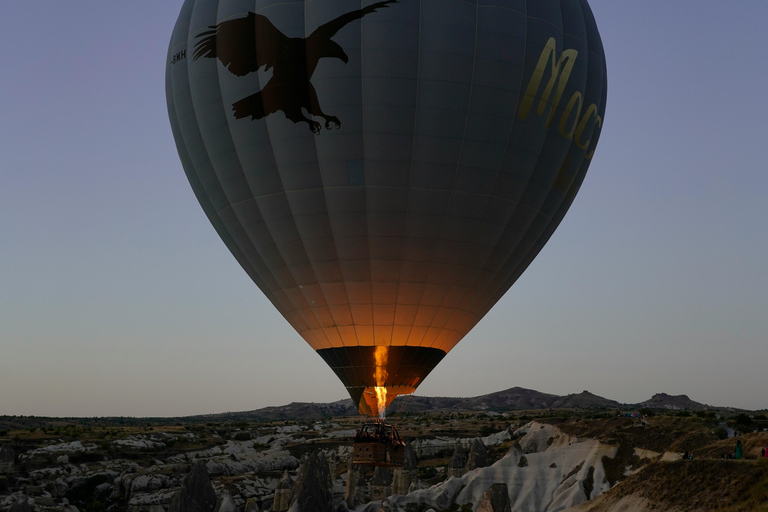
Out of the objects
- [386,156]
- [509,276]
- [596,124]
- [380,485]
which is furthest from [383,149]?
[380,485]

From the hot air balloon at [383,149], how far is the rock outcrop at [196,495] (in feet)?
89.5

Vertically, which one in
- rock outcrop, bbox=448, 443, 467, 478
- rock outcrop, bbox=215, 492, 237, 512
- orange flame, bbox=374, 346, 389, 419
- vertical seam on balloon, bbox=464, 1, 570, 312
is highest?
vertical seam on balloon, bbox=464, 1, 570, 312

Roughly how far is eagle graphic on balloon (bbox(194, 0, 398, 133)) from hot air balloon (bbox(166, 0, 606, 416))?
5 cm

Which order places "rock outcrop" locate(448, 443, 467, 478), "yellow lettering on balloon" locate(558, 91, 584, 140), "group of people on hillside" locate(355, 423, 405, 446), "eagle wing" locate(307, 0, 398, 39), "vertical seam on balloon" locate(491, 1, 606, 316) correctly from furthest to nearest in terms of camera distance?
"rock outcrop" locate(448, 443, 467, 478)
"vertical seam on balloon" locate(491, 1, 606, 316)
"yellow lettering on balloon" locate(558, 91, 584, 140)
"group of people on hillside" locate(355, 423, 405, 446)
"eagle wing" locate(307, 0, 398, 39)

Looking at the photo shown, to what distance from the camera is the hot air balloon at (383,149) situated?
2703cm

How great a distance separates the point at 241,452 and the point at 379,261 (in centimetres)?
6946

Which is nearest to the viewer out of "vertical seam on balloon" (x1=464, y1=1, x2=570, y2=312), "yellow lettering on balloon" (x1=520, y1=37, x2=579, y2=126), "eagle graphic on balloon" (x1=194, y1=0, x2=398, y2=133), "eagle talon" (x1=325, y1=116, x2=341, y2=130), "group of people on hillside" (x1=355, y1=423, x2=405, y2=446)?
"eagle graphic on balloon" (x1=194, y1=0, x2=398, y2=133)

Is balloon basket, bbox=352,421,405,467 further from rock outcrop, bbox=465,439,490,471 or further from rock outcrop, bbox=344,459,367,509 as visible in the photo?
rock outcrop, bbox=465,439,490,471

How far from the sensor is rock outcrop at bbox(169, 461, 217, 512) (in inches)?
2089

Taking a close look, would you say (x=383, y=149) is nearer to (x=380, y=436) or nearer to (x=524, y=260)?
(x=524, y=260)

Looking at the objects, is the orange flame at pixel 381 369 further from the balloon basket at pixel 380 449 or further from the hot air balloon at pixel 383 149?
the balloon basket at pixel 380 449

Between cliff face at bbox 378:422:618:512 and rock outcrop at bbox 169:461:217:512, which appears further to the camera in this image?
cliff face at bbox 378:422:618:512

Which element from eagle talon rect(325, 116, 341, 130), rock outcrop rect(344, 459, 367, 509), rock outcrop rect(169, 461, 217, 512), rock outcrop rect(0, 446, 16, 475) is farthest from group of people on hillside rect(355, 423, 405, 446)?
rock outcrop rect(0, 446, 16, 475)

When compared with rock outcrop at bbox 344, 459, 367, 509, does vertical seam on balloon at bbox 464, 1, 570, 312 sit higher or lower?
higher
